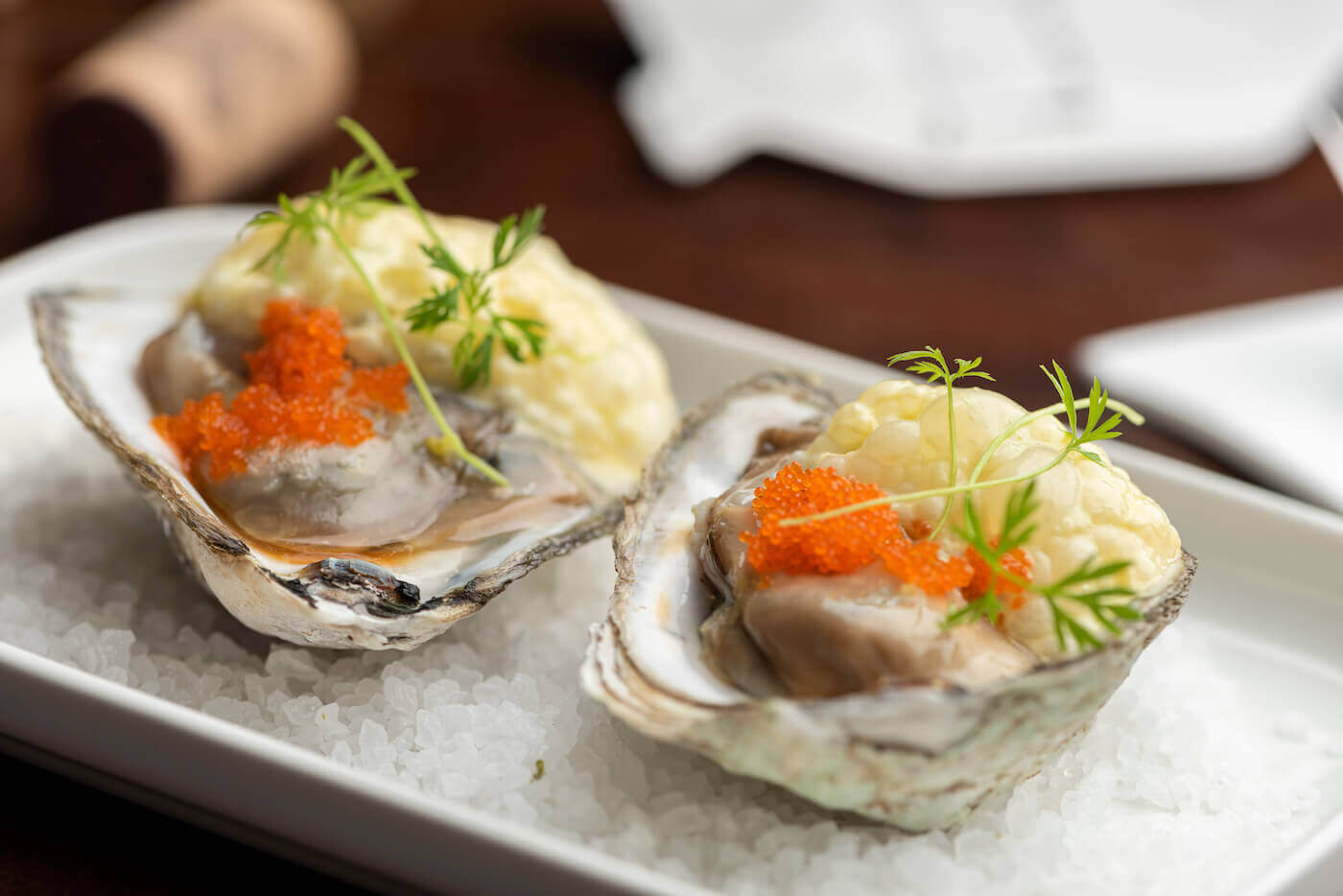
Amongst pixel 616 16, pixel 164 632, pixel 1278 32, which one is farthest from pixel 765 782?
pixel 1278 32

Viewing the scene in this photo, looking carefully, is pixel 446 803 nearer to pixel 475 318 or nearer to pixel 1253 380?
pixel 475 318

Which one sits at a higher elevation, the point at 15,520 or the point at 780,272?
the point at 15,520

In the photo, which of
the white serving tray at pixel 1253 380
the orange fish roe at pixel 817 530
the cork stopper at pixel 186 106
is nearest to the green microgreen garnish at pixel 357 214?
the orange fish roe at pixel 817 530

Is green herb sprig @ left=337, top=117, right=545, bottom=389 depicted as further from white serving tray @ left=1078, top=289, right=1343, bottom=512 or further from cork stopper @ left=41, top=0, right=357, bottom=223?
white serving tray @ left=1078, top=289, right=1343, bottom=512

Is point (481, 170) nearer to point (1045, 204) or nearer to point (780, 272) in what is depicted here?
point (780, 272)

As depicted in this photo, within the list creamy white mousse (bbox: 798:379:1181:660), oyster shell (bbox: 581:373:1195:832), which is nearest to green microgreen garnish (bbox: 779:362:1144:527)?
creamy white mousse (bbox: 798:379:1181:660)

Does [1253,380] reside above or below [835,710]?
below

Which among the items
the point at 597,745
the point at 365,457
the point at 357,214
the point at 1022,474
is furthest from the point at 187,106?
the point at 1022,474
